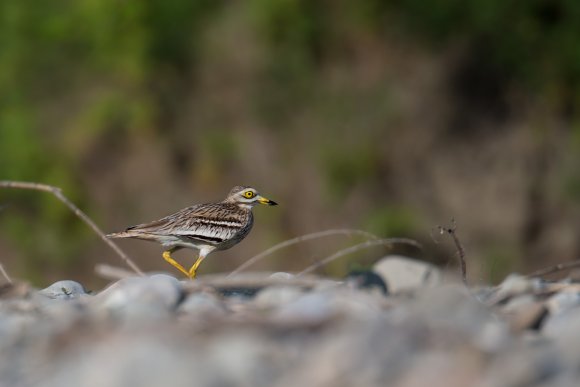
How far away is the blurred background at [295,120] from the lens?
1500cm

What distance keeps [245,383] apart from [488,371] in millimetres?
766

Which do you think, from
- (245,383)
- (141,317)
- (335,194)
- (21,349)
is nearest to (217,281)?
(141,317)

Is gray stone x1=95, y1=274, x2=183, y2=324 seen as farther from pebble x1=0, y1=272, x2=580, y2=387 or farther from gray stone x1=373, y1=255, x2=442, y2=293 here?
gray stone x1=373, y1=255, x2=442, y2=293

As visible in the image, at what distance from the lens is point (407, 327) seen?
13.9ft

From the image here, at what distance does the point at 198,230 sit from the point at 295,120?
7048 mm

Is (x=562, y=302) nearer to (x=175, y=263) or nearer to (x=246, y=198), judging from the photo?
(x=175, y=263)

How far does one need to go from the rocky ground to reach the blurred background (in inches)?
376

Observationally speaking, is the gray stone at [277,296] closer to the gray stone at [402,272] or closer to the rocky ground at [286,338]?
the rocky ground at [286,338]

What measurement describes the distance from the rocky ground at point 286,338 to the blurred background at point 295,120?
31.4 ft

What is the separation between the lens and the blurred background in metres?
15.0

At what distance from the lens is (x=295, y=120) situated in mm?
15219

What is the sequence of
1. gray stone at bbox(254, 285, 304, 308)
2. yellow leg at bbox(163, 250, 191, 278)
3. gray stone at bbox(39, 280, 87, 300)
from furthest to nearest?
yellow leg at bbox(163, 250, 191, 278) < gray stone at bbox(39, 280, 87, 300) < gray stone at bbox(254, 285, 304, 308)

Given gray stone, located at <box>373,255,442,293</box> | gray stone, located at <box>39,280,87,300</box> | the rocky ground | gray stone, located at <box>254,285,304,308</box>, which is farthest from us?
gray stone, located at <box>373,255,442,293</box>

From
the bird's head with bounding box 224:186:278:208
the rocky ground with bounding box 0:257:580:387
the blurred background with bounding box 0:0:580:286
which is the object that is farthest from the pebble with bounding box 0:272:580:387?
the blurred background with bounding box 0:0:580:286
